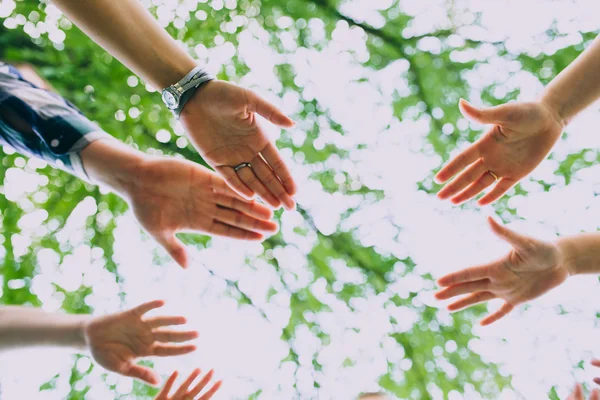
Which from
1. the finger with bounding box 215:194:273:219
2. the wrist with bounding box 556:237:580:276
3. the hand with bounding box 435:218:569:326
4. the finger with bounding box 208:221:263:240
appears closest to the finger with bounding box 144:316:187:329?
the finger with bounding box 208:221:263:240

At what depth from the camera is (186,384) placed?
2104 mm

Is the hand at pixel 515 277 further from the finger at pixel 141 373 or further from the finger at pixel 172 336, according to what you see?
the finger at pixel 141 373

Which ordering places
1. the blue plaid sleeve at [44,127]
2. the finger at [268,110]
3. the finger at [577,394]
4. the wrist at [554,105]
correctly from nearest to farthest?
1. the finger at [268,110]
2. the wrist at [554,105]
3. the blue plaid sleeve at [44,127]
4. the finger at [577,394]

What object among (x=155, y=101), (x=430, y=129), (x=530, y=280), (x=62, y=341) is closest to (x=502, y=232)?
(x=530, y=280)

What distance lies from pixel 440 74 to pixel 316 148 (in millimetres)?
844

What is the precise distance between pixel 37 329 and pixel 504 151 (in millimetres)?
1891

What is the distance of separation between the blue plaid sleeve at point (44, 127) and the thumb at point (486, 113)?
128cm

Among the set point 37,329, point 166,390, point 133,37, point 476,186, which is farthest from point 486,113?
point 37,329

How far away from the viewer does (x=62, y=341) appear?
2010 mm

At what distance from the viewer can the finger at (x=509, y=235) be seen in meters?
1.70

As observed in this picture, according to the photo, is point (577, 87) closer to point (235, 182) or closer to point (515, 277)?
point (515, 277)

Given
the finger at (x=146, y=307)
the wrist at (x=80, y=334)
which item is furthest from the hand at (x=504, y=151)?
the wrist at (x=80, y=334)

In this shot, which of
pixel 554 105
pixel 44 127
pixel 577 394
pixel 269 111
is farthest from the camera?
pixel 577 394

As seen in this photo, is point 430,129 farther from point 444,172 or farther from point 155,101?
point 155,101
